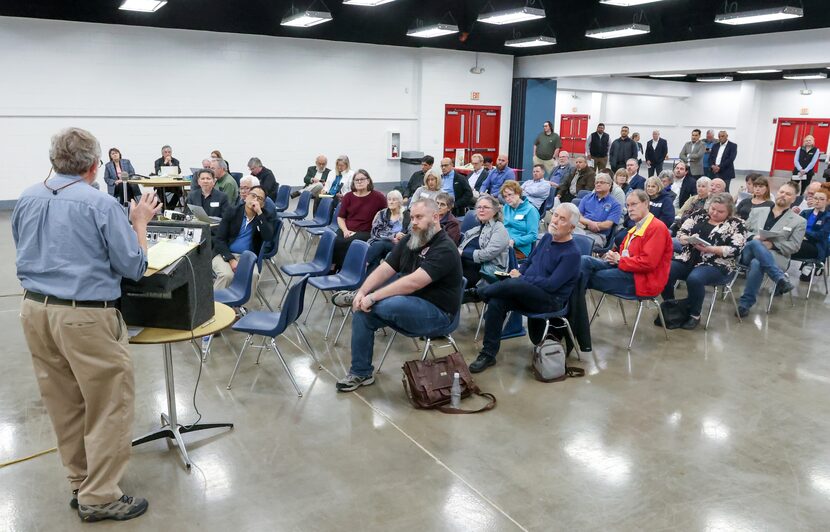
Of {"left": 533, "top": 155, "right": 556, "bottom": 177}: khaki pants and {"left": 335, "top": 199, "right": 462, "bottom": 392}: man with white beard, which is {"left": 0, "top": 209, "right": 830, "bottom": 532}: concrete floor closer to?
{"left": 335, "top": 199, "right": 462, "bottom": 392}: man with white beard

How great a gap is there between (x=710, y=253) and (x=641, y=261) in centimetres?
106

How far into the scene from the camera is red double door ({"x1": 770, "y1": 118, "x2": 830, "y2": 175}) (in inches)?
774

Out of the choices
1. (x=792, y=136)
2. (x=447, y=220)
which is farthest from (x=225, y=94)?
(x=792, y=136)

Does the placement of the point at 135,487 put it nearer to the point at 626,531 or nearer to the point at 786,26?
the point at 626,531

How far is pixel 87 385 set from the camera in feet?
8.65

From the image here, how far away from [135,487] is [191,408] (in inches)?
34.2

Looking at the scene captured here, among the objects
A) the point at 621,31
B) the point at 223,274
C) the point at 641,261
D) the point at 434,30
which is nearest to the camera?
the point at 641,261

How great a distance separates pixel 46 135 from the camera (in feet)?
36.7

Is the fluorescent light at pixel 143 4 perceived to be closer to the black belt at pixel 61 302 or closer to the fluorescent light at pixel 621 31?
the fluorescent light at pixel 621 31

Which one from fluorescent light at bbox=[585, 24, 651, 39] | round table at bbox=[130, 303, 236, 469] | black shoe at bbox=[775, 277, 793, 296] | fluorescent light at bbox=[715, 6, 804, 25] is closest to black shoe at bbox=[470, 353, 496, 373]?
round table at bbox=[130, 303, 236, 469]

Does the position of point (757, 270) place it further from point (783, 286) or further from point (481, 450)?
point (481, 450)

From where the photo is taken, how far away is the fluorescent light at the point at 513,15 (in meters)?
9.93

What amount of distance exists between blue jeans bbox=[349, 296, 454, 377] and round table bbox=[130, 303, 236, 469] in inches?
38.3

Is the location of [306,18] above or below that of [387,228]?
above
